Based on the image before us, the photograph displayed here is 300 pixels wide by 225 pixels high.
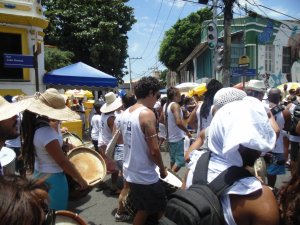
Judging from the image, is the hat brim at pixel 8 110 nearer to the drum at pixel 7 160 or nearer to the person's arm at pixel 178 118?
the drum at pixel 7 160

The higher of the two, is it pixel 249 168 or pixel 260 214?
pixel 249 168

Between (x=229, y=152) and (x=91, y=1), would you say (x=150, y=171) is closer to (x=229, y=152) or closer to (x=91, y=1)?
(x=229, y=152)

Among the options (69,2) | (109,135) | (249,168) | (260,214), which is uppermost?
(69,2)

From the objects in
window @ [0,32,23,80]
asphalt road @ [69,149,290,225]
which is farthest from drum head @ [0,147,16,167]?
window @ [0,32,23,80]

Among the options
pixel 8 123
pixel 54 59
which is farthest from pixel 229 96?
pixel 54 59

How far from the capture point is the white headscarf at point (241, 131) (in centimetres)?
186

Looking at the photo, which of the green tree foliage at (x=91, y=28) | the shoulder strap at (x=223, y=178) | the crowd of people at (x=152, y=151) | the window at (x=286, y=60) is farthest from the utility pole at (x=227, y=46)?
the green tree foliage at (x=91, y=28)

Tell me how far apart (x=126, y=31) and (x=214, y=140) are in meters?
26.5

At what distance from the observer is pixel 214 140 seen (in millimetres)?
2107

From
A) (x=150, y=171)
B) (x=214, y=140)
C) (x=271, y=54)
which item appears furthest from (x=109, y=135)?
(x=271, y=54)

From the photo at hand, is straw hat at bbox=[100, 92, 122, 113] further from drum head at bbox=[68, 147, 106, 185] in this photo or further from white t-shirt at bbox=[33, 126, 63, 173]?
white t-shirt at bbox=[33, 126, 63, 173]

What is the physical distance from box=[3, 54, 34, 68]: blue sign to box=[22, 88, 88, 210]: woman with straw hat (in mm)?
9516

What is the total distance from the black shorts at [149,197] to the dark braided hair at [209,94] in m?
2.02

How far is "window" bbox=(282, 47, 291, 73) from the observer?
76.5 ft
